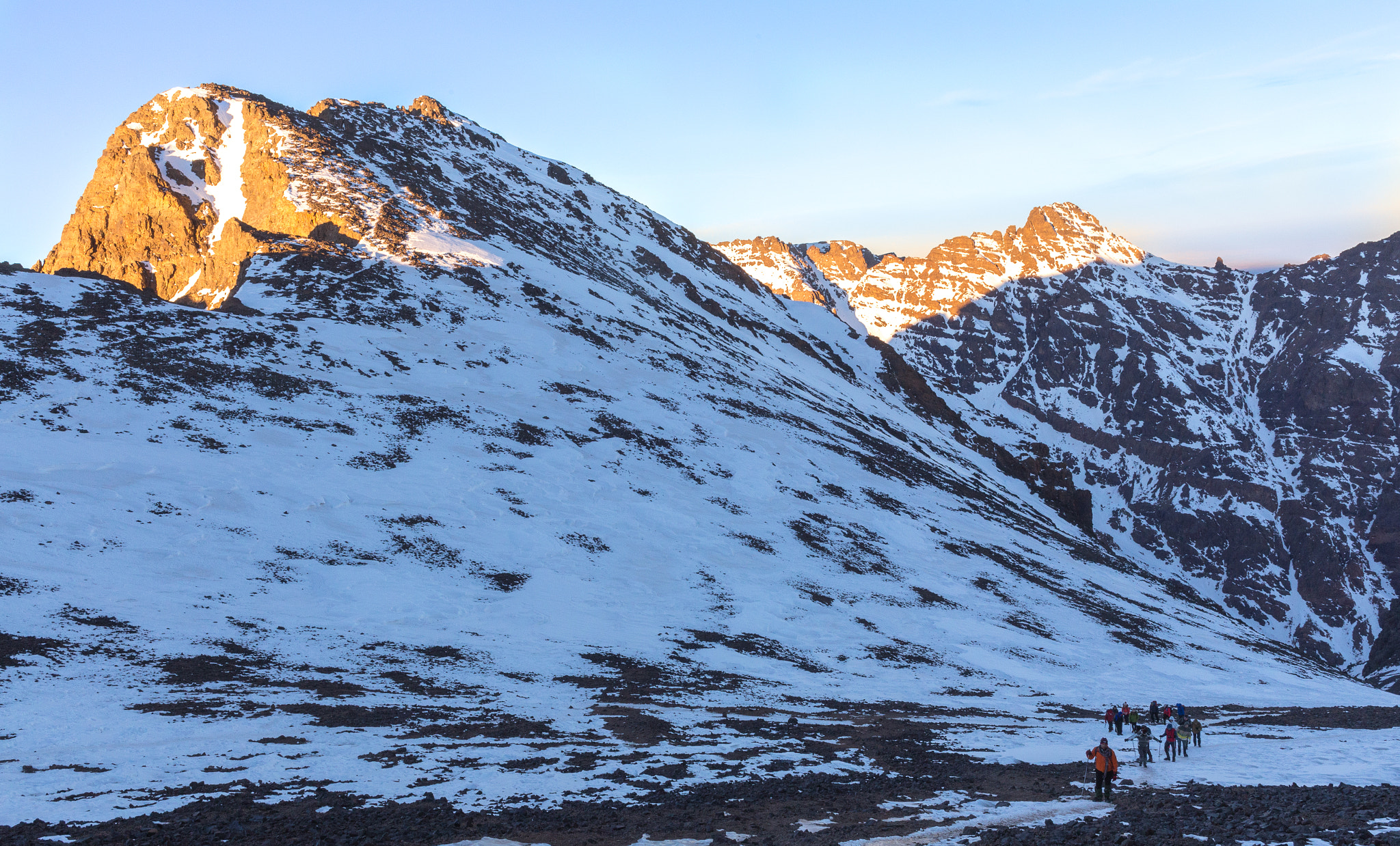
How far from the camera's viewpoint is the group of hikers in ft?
69.9

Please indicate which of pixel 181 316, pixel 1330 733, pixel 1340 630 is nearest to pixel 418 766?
pixel 1330 733

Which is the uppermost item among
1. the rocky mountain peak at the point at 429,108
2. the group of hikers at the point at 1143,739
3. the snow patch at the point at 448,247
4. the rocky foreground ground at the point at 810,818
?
the rocky mountain peak at the point at 429,108

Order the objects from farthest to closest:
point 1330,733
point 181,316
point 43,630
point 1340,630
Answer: point 1340,630 < point 181,316 < point 1330,733 < point 43,630

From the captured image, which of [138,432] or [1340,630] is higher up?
[138,432]

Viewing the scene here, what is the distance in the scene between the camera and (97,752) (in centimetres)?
2153

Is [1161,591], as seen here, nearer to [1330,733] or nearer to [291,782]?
[1330,733]

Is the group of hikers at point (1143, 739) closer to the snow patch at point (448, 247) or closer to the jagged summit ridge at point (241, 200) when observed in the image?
the jagged summit ridge at point (241, 200)

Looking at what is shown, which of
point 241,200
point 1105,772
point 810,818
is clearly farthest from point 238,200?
point 1105,772

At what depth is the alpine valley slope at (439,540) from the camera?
2586 cm

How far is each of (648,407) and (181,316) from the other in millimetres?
37638

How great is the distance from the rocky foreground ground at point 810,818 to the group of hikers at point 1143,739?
61 centimetres

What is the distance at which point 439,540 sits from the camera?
1945 inches

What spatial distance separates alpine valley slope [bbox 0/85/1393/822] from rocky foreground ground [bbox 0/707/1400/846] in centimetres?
125

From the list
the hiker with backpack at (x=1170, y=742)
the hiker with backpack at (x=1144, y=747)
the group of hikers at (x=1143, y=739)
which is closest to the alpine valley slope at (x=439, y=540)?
the group of hikers at (x=1143, y=739)
